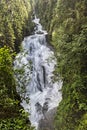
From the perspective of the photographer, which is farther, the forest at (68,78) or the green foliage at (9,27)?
the green foliage at (9,27)

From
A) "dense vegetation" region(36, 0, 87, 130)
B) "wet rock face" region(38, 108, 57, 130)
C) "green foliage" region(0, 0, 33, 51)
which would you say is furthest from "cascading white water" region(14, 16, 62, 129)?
"dense vegetation" region(36, 0, 87, 130)

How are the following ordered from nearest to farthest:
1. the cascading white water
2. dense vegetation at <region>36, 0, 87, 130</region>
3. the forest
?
the forest
dense vegetation at <region>36, 0, 87, 130</region>
the cascading white water

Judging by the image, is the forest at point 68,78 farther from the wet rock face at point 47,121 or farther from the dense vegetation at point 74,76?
the wet rock face at point 47,121

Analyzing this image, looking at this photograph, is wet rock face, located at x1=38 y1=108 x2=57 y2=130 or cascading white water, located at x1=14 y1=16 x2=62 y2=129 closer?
wet rock face, located at x1=38 y1=108 x2=57 y2=130

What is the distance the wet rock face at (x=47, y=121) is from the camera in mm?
16884

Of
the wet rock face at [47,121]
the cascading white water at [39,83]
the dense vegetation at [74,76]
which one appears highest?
the dense vegetation at [74,76]

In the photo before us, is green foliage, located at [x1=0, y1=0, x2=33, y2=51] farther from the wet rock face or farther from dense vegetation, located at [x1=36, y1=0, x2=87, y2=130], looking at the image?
dense vegetation, located at [x1=36, y1=0, x2=87, y2=130]

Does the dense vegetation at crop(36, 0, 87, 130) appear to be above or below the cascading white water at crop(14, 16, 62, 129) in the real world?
above

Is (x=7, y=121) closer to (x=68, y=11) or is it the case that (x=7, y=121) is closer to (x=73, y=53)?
(x=73, y=53)

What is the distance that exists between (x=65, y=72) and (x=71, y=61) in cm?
119

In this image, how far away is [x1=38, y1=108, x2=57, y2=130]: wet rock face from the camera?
16.9m

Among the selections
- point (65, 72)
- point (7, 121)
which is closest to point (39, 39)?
point (65, 72)

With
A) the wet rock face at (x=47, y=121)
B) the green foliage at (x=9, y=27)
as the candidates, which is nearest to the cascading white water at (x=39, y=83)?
the wet rock face at (x=47, y=121)

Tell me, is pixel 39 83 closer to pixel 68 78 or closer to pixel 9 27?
pixel 9 27
